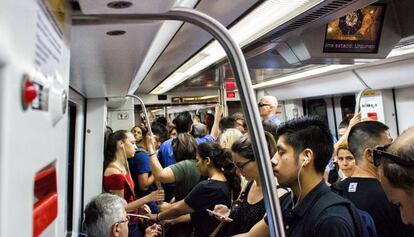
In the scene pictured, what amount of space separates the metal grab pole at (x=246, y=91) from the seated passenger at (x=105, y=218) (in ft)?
4.81

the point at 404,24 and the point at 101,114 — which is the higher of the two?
the point at 404,24

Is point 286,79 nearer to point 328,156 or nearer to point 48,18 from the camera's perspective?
point 328,156

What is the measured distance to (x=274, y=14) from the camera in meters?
2.11

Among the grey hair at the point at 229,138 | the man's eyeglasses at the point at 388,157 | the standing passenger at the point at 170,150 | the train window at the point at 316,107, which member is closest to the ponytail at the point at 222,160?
the grey hair at the point at 229,138

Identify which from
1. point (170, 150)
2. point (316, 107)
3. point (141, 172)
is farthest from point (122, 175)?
point (316, 107)

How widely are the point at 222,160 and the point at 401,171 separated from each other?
60.4 inches

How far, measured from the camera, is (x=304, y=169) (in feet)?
5.67

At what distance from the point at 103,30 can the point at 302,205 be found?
1.14 meters

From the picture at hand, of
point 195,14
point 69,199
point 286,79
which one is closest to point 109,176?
point 69,199

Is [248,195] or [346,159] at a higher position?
[346,159]

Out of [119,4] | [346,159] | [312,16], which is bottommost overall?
[346,159]

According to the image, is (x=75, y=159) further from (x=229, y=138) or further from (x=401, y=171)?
(x=401, y=171)

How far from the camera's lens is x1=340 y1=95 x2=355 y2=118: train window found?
19.8ft

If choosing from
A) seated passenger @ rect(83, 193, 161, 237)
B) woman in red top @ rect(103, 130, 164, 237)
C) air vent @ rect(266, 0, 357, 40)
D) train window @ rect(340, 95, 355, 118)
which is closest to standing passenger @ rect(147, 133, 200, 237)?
woman in red top @ rect(103, 130, 164, 237)
